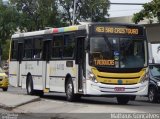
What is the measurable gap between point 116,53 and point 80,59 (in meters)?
1.44

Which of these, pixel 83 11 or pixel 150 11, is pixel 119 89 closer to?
pixel 150 11

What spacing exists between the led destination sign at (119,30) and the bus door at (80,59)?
2.58ft

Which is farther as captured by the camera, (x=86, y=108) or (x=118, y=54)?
(x=118, y=54)

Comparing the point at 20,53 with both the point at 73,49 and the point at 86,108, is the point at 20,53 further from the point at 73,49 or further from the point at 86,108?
the point at 86,108

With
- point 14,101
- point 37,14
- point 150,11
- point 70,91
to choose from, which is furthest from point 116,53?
point 37,14

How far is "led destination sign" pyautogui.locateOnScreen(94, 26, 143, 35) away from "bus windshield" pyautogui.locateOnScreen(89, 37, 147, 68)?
0.81ft

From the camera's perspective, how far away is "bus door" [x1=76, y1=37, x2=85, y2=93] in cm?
2092

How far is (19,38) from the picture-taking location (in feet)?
92.9

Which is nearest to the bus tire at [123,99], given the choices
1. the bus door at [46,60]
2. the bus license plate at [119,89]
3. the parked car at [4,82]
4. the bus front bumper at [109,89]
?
the bus front bumper at [109,89]

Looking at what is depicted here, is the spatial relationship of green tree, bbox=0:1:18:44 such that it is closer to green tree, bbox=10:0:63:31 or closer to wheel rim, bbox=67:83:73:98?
green tree, bbox=10:0:63:31

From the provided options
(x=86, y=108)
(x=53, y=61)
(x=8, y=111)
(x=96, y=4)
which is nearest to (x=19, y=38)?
(x=53, y=61)

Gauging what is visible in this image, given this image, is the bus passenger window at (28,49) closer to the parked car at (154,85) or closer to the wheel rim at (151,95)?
the parked car at (154,85)

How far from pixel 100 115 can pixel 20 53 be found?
12.7 m

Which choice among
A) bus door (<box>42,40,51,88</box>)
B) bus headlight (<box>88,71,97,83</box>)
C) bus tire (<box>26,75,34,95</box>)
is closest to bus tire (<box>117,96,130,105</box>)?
bus headlight (<box>88,71,97,83</box>)
